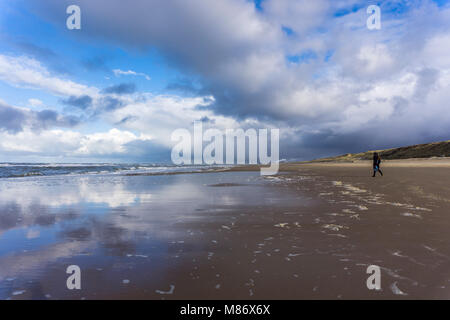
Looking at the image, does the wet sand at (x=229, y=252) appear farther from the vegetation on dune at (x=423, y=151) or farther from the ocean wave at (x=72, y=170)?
the vegetation on dune at (x=423, y=151)

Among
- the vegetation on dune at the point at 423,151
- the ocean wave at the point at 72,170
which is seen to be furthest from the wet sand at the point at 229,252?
the vegetation on dune at the point at 423,151

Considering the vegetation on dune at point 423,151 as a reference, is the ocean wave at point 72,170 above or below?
below

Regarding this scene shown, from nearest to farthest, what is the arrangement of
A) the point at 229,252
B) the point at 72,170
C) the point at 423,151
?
the point at 229,252 → the point at 72,170 → the point at 423,151

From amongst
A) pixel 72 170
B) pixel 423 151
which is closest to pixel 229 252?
pixel 72 170

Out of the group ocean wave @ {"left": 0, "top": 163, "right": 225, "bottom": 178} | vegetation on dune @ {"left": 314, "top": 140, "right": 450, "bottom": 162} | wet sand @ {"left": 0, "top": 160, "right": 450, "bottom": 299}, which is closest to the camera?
wet sand @ {"left": 0, "top": 160, "right": 450, "bottom": 299}

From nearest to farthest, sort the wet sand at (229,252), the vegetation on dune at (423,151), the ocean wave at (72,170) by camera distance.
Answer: the wet sand at (229,252)
the ocean wave at (72,170)
the vegetation on dune at (423,151)

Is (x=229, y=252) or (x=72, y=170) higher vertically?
(x=72, y=170)

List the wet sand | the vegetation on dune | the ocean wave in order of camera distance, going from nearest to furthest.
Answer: the wet sand, the ocean wave, the vegetation on dune

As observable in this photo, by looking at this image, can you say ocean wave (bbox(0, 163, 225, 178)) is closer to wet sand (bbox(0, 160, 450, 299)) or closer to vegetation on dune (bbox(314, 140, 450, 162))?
wet sand (bbox(0, 160, 450, 299))

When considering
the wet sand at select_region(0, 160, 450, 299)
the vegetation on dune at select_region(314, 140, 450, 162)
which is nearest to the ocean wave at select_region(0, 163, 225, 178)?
the wet sand at select_region(0, 160, 450, 299)

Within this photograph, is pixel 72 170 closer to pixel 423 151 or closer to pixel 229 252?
pixel 229 252
